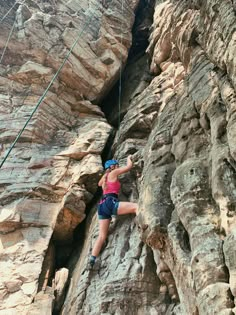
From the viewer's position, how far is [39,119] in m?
12.9

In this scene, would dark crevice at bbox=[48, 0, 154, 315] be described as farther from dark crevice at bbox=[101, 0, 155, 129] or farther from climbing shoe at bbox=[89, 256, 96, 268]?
climbing shoe at bbox=[89, 256, 96, 268]

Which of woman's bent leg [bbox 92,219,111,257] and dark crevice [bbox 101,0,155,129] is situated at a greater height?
dark crevice [bbox 101,0,155,129]

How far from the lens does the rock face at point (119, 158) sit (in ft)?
20.5

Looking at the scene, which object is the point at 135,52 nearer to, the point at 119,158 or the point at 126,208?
the point at 119,158

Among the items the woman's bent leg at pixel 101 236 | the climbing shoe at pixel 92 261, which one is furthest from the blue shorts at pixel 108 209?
the climbing shoe at pixel 92 261

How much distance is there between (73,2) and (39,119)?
260 inches

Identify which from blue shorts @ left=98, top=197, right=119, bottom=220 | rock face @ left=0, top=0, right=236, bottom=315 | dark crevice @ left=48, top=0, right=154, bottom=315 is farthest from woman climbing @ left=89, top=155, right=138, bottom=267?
dark crevice @ left=48, top=0, right=154, bottom=315

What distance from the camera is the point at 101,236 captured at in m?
8.56

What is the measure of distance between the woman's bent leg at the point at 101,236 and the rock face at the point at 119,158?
159 mm

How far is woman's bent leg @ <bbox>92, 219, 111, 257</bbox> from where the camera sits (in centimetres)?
847

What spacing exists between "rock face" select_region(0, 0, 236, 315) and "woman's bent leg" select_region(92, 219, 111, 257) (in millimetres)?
159

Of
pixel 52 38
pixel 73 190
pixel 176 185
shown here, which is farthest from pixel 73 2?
pixel 176 185

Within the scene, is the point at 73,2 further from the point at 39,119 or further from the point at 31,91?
the point at 39,119

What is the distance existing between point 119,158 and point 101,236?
9.53 feet
